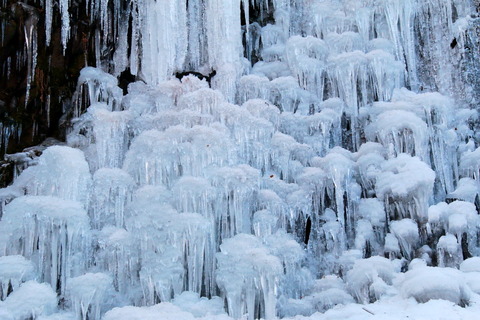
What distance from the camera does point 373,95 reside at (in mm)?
9812

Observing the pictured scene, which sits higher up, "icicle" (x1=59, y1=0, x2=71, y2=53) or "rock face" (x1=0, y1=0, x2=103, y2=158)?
"icicle" (x1=59, y1=0, x2=71, y2=53)

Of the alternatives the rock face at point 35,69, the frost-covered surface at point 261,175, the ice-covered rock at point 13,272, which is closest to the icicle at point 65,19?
the frost-covered surface at point 261,175

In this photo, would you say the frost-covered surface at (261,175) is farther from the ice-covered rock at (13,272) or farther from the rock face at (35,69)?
the rock face at (35,69)

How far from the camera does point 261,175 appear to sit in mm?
8344

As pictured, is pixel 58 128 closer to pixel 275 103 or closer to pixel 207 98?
pixel 207 98

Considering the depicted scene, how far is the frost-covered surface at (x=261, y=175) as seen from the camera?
655 cm

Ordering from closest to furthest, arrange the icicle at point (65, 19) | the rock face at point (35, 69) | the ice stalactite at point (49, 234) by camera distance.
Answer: the ice stalactite at point (49, 234) < the rock face at point (35, 69) < the icicle at point (65, 19)

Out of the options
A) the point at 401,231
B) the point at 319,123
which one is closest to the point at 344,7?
the point at 319,123

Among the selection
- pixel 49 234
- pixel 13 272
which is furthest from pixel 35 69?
pixel 13 272

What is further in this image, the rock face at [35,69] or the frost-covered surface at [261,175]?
the rock face at [35,69]

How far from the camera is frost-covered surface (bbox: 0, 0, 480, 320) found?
6551 millimetres

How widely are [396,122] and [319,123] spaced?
1219 mm

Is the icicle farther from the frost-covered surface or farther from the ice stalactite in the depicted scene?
the ice stalactite

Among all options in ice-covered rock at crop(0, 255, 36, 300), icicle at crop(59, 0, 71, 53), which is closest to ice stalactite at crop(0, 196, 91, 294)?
ice-covered rock at crop(0, 255, 36, 300)
